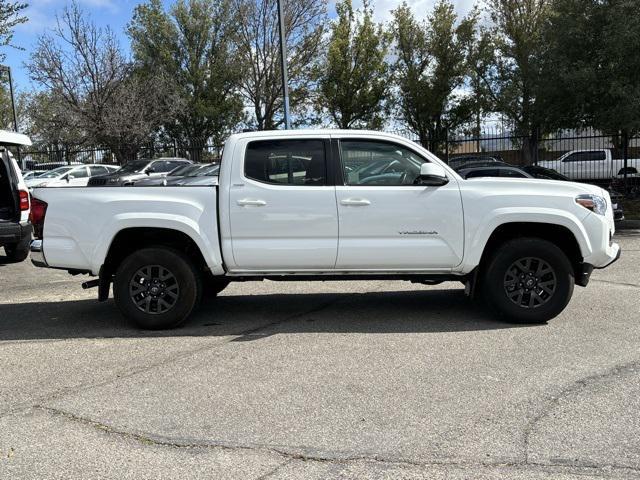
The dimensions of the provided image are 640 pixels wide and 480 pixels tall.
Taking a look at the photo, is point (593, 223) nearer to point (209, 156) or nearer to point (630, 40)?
point (630, 40)

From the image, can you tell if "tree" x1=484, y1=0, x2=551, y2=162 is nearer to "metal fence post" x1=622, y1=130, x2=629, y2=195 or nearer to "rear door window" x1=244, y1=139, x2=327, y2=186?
"metal fence post" x1=622, y1=130, x2=629, y2=195

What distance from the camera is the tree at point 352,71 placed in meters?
32.6

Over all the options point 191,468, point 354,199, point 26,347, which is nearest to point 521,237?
point 354,199

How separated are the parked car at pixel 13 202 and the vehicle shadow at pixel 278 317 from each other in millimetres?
2521

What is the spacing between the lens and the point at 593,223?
5.85 metres

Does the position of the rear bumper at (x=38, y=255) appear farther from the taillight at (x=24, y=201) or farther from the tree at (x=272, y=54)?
the tree at (x=272, y=54)

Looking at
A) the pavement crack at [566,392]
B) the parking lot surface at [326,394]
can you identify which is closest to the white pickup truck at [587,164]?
the parking lot surface at [326,394]

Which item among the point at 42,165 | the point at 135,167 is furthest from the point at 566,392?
the point at 42,165

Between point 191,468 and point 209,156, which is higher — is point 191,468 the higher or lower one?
the lower one

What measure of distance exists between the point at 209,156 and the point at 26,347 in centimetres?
2860

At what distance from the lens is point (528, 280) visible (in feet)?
19.5

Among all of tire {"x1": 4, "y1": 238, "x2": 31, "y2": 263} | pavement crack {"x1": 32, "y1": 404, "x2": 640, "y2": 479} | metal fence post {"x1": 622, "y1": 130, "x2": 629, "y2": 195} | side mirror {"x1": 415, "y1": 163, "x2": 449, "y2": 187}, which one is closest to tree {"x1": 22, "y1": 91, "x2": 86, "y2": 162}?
tire {"x1": 4, "y1": 238, "x2": 31, "y2": 263}

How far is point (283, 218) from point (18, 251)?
6.76m

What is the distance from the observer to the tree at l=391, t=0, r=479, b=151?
3291 centimetres
